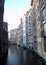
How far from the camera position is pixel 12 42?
9712cm

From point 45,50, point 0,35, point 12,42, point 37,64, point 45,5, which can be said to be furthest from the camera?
point 12,42

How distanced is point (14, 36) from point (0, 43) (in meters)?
75.4

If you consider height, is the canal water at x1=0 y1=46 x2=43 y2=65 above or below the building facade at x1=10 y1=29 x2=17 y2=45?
below

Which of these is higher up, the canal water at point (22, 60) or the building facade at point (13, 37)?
the building facade at point (13, 37)

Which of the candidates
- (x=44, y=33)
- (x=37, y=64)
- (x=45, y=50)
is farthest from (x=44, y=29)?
(x=37, y=64)

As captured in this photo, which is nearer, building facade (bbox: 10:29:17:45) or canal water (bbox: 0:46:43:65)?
canal water (bbox: 0:46:43:65)

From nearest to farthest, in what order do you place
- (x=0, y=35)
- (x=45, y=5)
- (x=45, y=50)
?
1. (x=45, y=5)
2. (x=45, y=50)
3. (x=0, y=35)

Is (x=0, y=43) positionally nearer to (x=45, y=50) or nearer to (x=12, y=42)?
(x=45, y=50)

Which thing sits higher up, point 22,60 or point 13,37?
point 13,37

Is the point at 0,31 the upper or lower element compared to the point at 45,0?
lower

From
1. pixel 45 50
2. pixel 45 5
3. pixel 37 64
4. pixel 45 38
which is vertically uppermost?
pixel 45 5

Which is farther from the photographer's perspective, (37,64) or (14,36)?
(14,36)

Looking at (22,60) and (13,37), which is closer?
(22,60)

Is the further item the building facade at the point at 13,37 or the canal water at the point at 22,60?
the building facade at the point at 13,37
